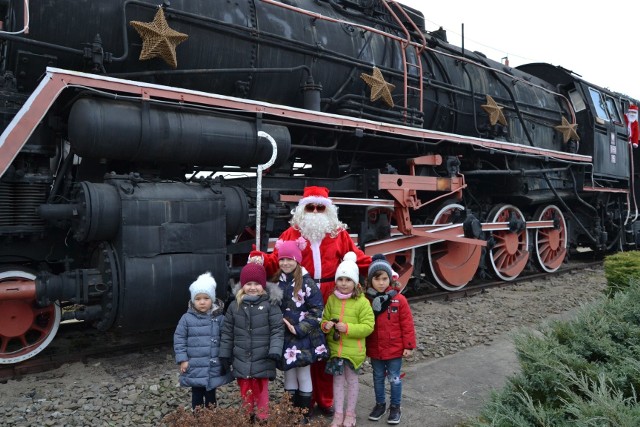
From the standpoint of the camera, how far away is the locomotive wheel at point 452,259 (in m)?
7.66

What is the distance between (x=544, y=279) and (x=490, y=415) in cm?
763

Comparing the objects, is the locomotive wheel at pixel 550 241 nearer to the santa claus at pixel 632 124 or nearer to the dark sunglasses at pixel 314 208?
the santa claus at pixel 632 124

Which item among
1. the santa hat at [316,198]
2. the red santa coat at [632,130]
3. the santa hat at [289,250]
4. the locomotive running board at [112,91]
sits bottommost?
the santa hat at [289,250]

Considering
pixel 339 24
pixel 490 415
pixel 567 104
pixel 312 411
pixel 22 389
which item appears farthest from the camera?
pixel 567 104

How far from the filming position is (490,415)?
2.46 metres

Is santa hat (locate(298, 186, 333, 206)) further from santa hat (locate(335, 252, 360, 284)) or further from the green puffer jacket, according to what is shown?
the green puffer jacket

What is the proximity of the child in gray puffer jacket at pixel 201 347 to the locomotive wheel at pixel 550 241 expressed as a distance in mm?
8034

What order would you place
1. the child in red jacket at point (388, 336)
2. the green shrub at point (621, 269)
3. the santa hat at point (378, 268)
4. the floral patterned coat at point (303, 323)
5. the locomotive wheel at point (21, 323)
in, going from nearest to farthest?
the floral patterned coat at point (303, 323) → the child in red jacket at point (388, 336) → the santa hat at point (378, 268) → the locomotive wheel at point (21, 323) → the green shrub at point (621, 269)

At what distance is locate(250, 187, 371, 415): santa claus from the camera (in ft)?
11.7

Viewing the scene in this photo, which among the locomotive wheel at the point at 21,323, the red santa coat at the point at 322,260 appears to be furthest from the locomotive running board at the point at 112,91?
the red santa coat at the point at 322,260

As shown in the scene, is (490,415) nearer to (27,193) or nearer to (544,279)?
(27,193)

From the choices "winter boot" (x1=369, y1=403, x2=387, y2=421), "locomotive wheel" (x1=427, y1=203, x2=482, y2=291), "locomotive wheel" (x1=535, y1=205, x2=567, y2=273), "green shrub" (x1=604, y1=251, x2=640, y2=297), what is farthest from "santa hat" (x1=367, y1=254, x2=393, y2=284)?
"locomotive wheel" (x1=535, y1=205, x2=567, y2=273)

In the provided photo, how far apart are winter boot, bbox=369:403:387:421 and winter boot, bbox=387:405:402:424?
0.08m

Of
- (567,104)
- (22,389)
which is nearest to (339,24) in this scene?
(22,389)
